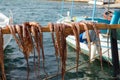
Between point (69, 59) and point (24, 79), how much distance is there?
517 cm

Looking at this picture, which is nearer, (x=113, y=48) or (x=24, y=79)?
(x=113, y=48)

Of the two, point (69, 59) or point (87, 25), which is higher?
point (87, 25)

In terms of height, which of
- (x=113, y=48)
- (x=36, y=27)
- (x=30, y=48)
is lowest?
(x=113, y=48)

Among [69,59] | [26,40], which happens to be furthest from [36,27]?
[69,59]

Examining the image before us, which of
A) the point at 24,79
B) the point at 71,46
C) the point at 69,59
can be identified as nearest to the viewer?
the point at 24,79

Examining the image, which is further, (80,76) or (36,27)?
(80,76)

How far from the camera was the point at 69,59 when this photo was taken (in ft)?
61.0

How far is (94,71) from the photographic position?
15953 millimetres

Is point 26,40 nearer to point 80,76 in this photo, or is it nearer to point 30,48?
point 30,48

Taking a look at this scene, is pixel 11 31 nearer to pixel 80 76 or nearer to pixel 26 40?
pixel 26 40

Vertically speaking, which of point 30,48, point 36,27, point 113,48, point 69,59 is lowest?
point 69,59

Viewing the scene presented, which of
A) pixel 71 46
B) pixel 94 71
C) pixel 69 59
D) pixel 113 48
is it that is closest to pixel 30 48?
pixel 113 48

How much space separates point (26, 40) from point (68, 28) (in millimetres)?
883

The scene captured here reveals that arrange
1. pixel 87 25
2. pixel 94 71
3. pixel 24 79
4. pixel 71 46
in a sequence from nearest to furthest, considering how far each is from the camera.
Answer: pixel 87 25 → pixel 24 79 → pixel 94 71 → pixel 71 46
